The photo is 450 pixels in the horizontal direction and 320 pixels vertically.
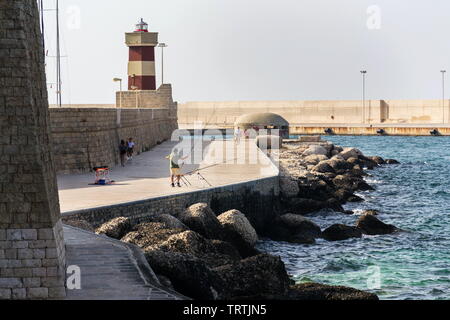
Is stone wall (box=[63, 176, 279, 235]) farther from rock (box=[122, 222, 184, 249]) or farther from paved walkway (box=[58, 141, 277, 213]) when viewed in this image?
rock (box=[122, 222, 184, 249])

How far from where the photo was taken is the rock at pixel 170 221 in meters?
18.5

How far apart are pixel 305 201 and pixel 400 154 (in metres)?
40.4

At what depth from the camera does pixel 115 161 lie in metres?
33.0

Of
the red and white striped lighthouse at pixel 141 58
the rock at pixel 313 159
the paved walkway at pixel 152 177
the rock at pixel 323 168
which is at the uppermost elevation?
the red and white striped lighthouse at pixel 141 58

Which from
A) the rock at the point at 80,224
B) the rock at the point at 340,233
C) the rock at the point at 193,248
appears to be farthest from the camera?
the rock at the point at 340,233

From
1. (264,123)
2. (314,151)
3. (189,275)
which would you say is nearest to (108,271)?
(189,275)

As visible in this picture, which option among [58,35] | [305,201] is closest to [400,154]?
[58,35]

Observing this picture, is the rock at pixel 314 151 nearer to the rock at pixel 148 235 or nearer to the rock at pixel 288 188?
the rock at pixel 288 188

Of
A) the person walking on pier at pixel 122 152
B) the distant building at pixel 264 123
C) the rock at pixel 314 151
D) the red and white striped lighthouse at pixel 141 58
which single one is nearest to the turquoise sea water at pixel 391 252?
the person walking on pier at pixel 122 152

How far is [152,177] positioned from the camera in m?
27.4

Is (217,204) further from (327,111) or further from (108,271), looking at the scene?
(327,111)

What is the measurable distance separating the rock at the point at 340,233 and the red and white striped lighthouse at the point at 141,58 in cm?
3486

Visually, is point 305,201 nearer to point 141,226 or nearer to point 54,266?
point 141,226

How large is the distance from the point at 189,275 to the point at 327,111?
97240mm
